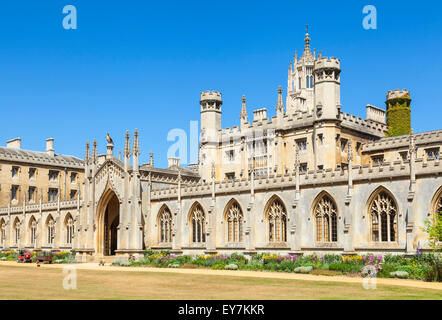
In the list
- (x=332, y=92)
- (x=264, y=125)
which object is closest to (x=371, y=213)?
(x=332, y=92)

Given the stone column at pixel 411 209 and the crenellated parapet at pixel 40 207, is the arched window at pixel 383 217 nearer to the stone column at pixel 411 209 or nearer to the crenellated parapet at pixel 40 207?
the stone column at pixel 411 209

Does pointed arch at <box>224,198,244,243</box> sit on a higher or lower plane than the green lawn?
higher

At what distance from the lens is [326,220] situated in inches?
1473

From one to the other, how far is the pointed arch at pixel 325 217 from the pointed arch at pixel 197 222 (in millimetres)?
10770

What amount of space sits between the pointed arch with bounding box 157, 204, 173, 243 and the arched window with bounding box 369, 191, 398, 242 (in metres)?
19.2

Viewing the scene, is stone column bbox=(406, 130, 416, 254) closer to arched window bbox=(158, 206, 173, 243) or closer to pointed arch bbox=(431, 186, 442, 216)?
pointed arch bbox=(431, 186, 442, 216)

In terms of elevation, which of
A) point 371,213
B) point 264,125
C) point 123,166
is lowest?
point 371,213

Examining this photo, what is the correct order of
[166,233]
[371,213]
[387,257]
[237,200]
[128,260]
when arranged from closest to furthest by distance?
[387,257] < [371,213] < [237,200] < [128,260] < [166,233]

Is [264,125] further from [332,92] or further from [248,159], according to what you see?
[332,92]

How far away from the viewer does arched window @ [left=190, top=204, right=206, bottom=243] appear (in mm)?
45531

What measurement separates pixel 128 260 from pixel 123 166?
27.1ft

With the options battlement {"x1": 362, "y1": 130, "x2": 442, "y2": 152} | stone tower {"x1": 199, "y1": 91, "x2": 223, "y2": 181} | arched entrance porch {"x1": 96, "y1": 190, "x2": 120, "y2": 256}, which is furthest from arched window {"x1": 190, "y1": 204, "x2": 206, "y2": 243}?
battlement {"x1": 362, "y1": 130, "x2": 442, "y2": 152}
